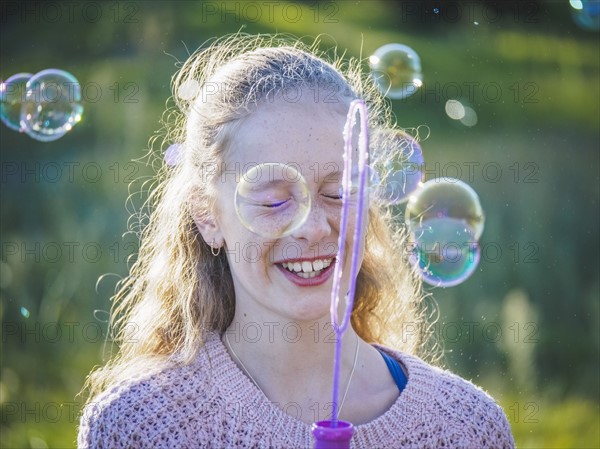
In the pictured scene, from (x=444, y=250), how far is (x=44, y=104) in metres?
1.43

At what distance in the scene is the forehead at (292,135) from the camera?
1.71 m

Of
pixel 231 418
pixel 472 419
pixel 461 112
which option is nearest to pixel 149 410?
pixel 231 418

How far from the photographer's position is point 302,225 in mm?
1669

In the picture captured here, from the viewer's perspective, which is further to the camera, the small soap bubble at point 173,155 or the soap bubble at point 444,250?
the soap bubble at point 444,250

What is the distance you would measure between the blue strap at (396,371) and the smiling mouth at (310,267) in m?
0.29

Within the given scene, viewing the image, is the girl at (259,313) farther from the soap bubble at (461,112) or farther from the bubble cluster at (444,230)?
the soap bubble at (461,112)

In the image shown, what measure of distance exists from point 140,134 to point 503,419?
3205mm

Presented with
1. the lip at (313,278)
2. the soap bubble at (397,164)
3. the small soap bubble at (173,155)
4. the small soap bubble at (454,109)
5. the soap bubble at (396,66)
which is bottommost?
the lip at (313,278)

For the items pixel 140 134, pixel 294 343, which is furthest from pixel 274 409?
pixel 140 134

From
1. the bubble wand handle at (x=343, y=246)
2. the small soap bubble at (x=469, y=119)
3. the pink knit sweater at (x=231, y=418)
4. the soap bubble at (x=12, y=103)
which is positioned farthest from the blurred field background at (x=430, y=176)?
the bubble wand handle at (x=343, y=246)

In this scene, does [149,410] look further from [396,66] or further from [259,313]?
[396,66]

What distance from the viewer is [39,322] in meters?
3.41

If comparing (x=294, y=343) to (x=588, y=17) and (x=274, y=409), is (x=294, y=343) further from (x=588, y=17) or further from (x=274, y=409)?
(x=588, y=17)

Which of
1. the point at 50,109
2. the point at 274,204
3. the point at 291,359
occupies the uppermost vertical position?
the point at 50,109
